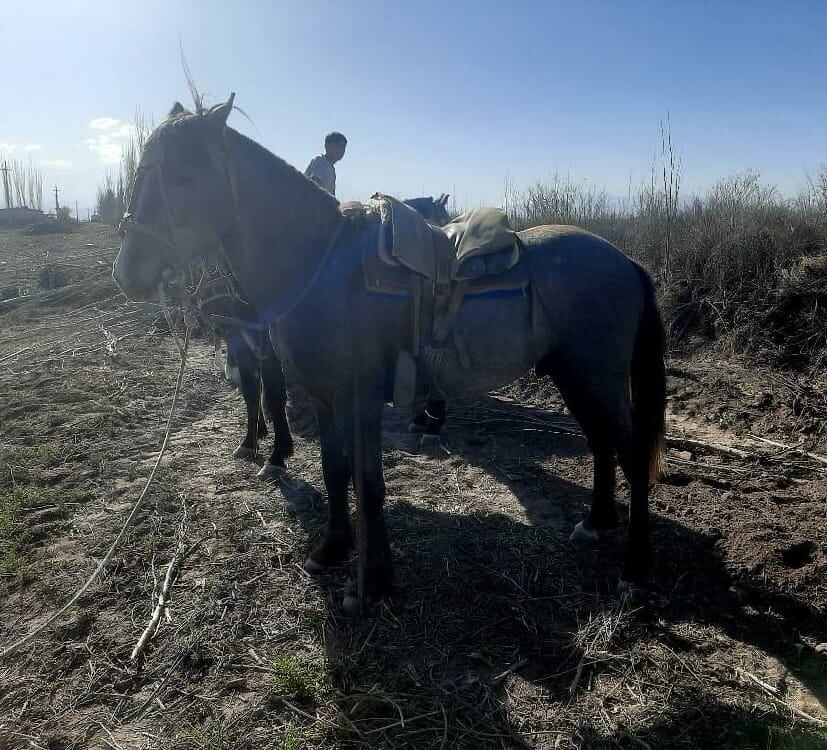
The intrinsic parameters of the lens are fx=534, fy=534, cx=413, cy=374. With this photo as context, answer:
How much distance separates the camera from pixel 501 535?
11.6 ft

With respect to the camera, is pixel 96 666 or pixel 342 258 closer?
pixel 96 666

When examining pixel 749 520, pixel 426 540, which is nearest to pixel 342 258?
pixel 426 540

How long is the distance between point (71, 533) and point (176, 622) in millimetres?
1342

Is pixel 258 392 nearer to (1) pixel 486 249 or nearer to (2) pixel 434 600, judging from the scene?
(2) pixel 434 600

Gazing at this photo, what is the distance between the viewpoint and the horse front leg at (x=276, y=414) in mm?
4328

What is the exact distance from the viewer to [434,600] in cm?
288

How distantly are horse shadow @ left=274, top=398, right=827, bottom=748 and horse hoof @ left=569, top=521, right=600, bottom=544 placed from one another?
0.18 ft

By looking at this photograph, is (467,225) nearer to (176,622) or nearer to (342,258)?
(342,258)

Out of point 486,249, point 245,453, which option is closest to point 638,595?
point 486,249

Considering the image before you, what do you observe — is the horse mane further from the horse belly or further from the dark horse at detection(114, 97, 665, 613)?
the horse belly

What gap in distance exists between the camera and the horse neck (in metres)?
2.57

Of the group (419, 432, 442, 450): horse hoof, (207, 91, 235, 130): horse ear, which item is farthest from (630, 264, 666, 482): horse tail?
(207, 91, 235, 130): horse ear

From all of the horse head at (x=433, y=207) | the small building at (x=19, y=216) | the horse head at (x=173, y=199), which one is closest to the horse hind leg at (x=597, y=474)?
the horse head at (x=173, y=199)

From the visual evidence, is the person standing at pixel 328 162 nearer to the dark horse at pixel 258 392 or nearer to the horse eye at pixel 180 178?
the dark horse at pixel 258 392
